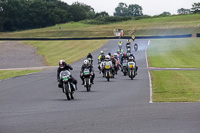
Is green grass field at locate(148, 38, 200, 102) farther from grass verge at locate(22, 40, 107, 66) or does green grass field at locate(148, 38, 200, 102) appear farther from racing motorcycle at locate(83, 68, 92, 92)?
grass verge at locate(22, 40, 107, 66)

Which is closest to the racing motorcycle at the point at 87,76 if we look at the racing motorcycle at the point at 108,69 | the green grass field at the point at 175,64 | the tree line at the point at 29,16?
the green grass field at the point at 175,64

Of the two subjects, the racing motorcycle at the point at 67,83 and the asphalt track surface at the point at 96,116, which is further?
the racing motorcycle at the point at 67,83

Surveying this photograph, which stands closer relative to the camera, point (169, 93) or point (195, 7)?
point (169, 93)

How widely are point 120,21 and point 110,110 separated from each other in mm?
130334

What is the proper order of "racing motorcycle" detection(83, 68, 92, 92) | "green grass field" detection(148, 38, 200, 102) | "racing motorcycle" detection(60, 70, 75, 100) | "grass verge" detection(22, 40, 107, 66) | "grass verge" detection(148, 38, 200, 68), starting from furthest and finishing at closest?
"grass verge" detection(22, 40, 107, 66) < "grass verge" detection(148, 38, 200, 68) < "racing motorcycle" detection(83, 68, 92, 92) < "green grass field" detection(148, 38, 200, 102) < "racing motorcycle" detection(60, 70, 75, 100)

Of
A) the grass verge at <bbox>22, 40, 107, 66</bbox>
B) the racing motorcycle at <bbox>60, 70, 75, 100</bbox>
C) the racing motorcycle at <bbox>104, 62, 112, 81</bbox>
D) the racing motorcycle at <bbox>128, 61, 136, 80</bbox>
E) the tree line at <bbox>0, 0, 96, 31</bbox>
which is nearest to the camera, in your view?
the racing motorcycle at <bbox>60, 70, 75, 100</bbox>

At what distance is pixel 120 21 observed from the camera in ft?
465

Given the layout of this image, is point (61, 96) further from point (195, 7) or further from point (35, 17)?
point (195, 7)

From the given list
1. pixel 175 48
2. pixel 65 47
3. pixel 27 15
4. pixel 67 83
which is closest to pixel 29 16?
pixel 27 15

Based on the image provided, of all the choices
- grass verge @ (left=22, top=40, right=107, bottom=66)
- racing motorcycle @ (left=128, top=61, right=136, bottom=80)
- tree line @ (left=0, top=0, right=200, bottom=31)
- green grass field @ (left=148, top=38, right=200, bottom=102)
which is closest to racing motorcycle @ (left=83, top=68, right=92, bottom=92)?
→ green grass field @ (left=148, top=38, right=200, bottom=102)

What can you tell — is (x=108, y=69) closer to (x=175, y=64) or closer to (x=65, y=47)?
(x=175, y=64)

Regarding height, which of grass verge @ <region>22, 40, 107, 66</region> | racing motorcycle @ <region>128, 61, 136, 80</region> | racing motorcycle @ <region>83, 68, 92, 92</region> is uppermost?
racing motorcycle @ <region>83, 68, 92, 92</region>

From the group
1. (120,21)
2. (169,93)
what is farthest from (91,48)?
(120,21)

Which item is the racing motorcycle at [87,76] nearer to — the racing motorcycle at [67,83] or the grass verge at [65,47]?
the racing motorcycle at [67,83]
